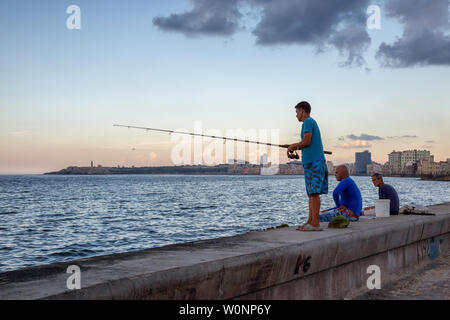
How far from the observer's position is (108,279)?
365 cm

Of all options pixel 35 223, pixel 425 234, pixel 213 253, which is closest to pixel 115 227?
pixel 35 223

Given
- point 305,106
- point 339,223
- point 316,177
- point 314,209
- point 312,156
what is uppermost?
point 305,106

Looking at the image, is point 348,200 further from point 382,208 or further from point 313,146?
point 313,146

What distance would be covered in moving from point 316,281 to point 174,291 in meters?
2.26

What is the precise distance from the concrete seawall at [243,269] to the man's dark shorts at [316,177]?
58 centimetres

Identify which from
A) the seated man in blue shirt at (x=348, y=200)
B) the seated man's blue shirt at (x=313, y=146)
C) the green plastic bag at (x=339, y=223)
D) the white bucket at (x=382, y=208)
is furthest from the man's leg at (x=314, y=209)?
the white bucket at (x=382, y=208)

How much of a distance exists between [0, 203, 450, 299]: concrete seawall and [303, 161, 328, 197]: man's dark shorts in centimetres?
58

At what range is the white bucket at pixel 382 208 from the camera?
8.98 metres

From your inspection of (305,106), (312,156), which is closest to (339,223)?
(312,156)

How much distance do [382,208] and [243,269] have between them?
17.8 ft

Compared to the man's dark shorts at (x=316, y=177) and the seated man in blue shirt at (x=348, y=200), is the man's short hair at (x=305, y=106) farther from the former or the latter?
the seated man in blue shirt at (x=348, y=200)

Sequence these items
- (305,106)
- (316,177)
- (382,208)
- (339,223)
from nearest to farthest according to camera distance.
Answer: (316,177) → (305,106) → (339,223) → (382,208)

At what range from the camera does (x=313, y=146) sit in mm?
6547
